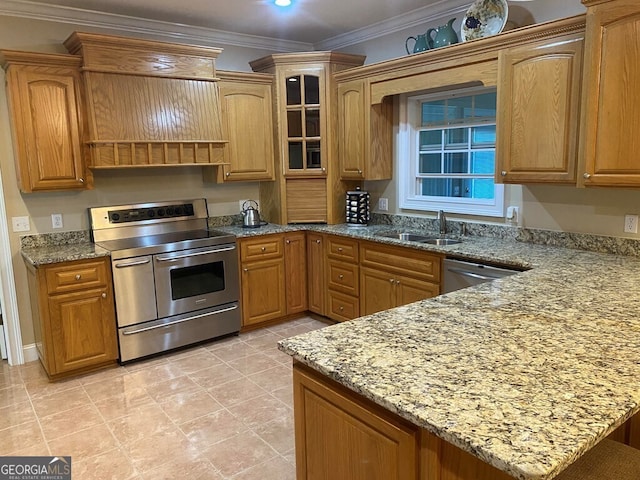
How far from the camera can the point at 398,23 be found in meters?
4.03

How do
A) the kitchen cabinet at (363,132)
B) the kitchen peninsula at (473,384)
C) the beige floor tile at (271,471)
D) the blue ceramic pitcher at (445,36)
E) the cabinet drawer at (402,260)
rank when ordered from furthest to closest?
the kitchen cabinet at (363,132)
the blue ceramic pitcher at (445,36)
the cabinet drawer at (402,260)
the beige floor tile at (271,471)
the kitchen peninsula at (473,384)

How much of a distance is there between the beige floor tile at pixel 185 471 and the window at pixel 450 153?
8.38 ft

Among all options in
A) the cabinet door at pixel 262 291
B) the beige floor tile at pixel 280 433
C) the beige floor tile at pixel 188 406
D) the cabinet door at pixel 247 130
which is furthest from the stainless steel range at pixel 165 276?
the beige floor tile at pixel 280 433

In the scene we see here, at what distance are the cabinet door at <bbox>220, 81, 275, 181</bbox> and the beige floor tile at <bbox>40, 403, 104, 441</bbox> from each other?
2.12m

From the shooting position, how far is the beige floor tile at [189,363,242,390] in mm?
3264

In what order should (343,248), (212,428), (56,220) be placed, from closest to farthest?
(212,428) < (56,220) < (343,248)

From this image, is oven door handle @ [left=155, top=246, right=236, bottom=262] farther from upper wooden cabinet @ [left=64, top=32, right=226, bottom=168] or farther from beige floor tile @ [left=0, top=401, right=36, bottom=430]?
beige floor tile @ [left=0, top=401, right=36, bottom=430]

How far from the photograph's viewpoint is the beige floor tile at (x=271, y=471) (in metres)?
2.29

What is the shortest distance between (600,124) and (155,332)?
3.21 metres

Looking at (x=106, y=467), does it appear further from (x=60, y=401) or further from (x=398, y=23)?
(x=398, y=23)

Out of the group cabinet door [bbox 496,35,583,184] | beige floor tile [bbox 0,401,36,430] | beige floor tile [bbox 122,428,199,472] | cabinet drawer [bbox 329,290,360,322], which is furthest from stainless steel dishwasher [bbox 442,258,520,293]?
beige floor tile [bbox 0,401,36,430]

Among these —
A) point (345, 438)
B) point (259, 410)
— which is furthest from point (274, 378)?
point (345, 438)

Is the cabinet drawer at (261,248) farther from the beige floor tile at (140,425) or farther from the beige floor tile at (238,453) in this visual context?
the beige floor tile at (238,453)

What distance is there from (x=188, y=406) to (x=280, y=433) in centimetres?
67
